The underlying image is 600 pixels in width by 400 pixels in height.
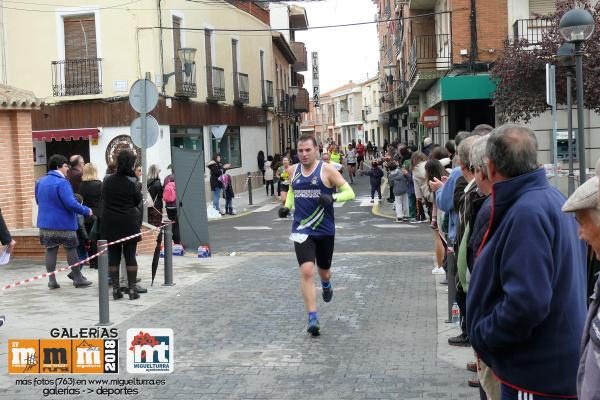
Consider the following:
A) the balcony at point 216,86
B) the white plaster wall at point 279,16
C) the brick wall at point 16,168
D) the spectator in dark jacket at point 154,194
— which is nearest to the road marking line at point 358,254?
the spectator in dark jacket at point 154,194

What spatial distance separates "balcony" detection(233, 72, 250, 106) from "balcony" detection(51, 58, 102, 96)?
8.79m

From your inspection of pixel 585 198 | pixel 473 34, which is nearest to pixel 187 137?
pixel 473 34

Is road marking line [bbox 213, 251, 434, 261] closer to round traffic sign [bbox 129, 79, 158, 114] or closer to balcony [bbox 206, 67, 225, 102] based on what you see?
round traffic sign [bbox 129, 79, 158, 114]

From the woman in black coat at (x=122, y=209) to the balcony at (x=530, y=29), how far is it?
48.2 ft

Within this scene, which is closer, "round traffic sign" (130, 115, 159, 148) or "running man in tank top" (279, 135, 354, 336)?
"running man in tank top" (279, 135, 354, 336)

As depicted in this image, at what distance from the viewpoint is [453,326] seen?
24.4 ft

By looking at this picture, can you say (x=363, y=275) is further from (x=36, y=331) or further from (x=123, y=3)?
(x=123, y=3)

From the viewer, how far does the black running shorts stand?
24.1ft

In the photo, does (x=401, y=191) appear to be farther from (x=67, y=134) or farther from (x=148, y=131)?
(x=67, y=134)

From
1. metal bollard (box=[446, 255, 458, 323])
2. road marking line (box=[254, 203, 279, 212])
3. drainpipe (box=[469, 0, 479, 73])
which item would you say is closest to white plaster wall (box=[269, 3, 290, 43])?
road marking line (box=[254, 203, 279, 212])

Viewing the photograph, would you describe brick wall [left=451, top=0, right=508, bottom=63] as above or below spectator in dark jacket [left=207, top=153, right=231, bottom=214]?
above

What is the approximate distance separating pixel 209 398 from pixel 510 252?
301 cm

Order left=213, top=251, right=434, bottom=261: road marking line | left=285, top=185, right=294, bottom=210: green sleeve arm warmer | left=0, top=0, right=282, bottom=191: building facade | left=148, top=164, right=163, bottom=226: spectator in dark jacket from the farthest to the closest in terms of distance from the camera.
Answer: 1. left=0, top=0, right=282, bottom=191: building facade
2. left=148, top=164, right=163, bottom=226: spectator in dark jacket
3. left=213, top=251, right=434, bottom=261: road marking line
4. left=285, top=185, right=294, bottom=210: green sleeve arm warmer

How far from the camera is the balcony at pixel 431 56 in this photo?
23422 mm
